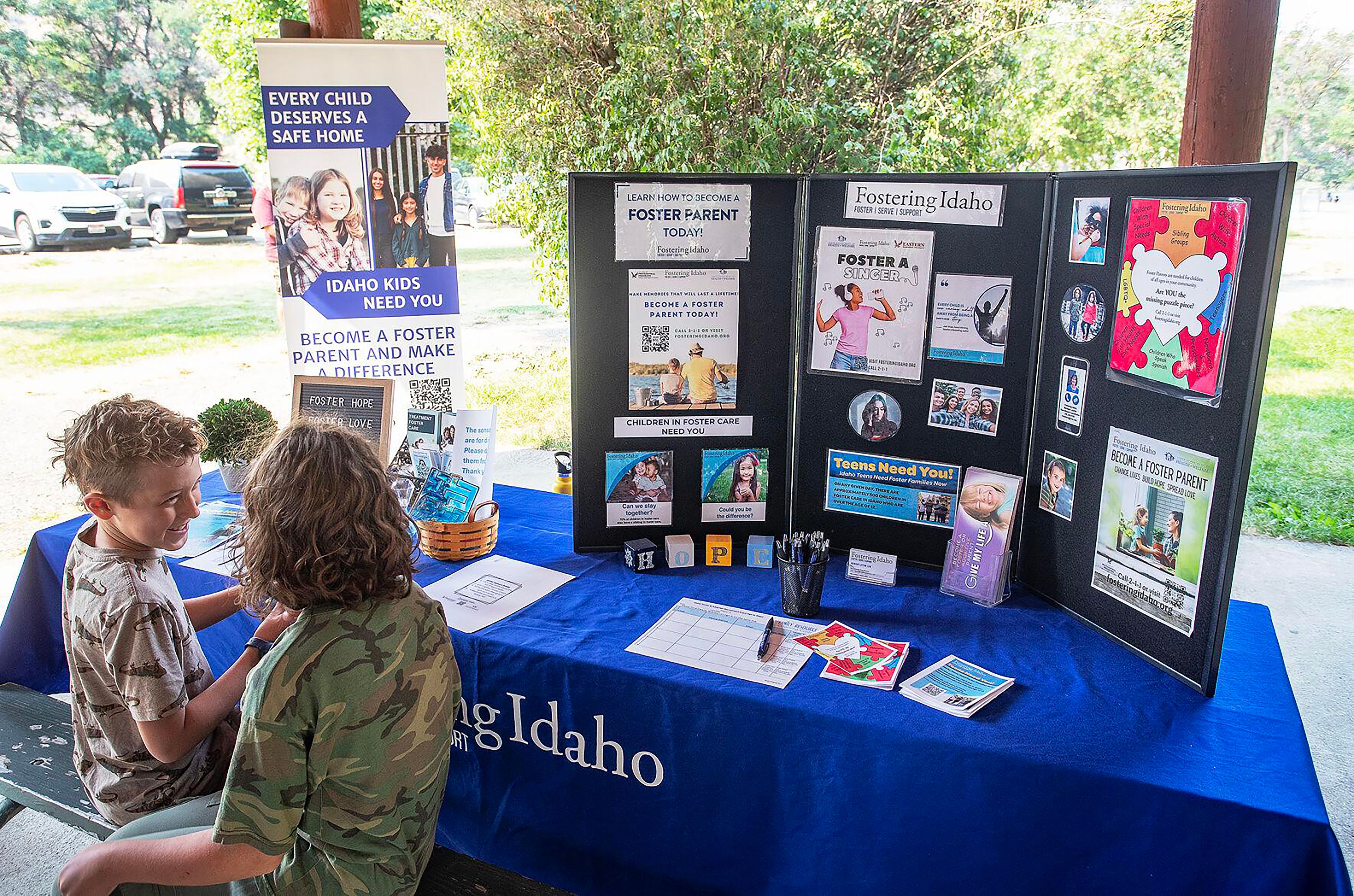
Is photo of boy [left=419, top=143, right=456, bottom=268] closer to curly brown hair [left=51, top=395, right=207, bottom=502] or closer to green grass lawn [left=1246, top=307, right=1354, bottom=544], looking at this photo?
curly brown hair [left=51, top=395, right=207, bottom=502]

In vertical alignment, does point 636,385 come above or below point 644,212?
below

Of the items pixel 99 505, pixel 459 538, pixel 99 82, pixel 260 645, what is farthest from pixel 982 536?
pixel 99 82

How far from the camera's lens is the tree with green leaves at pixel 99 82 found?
8.97 metres

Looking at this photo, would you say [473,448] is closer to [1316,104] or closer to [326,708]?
Result: [326,708]

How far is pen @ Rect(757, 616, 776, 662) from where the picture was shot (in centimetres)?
184

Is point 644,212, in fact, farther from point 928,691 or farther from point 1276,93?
point 1276,93

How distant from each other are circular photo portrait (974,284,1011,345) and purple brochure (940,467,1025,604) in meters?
0.32

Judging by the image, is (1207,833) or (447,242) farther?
(447,242)

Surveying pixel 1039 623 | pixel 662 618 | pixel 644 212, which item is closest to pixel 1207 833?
pixel 1039 623

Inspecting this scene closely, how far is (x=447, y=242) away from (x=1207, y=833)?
2722 millimetres

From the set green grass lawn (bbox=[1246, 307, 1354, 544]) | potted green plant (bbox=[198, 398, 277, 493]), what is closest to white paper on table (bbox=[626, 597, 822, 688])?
potted green plant (bbox=[198, 398, 277, 493])

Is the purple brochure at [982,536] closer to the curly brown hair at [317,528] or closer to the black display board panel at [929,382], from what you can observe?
the black display board panel at [929,382]

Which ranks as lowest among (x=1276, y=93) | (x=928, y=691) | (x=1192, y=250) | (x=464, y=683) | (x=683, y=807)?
(x=683, y=807)

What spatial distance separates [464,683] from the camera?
198 cm
